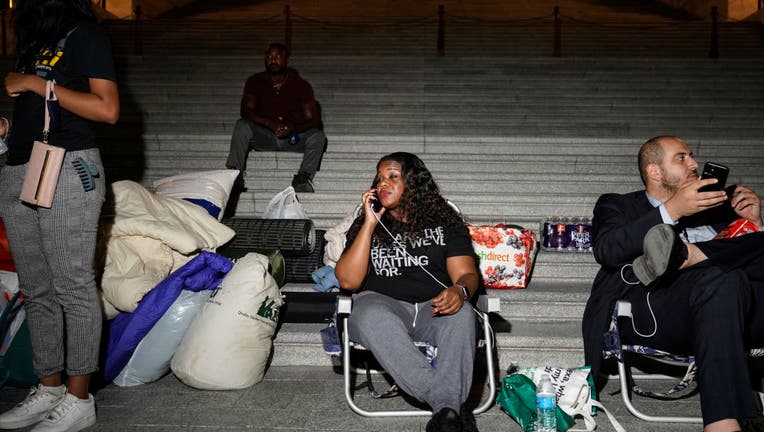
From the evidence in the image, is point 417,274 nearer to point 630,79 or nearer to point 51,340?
point 51,340

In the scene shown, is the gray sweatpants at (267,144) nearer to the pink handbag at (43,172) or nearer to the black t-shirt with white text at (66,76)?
the black t-shirt with white text at (66,76)

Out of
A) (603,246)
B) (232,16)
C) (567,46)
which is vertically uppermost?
(232,16)

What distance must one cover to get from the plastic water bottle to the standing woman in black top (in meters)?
1.78

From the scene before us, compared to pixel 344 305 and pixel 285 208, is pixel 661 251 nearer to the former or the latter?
pixel 344 305

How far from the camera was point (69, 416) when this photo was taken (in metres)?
2.53

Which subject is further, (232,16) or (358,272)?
(232,16)

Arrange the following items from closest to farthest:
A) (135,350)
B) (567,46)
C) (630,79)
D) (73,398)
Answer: (73,398) → (135,350) → (630,79) → (567,46)

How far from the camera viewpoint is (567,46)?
11.0 m

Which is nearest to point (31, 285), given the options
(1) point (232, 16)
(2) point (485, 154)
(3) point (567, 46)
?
(2) point (485, 154)

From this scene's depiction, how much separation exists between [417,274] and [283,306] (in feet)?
3.47

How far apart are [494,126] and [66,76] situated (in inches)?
196

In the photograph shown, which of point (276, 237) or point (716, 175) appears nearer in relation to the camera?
point (716, 175)

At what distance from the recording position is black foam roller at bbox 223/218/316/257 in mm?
4004

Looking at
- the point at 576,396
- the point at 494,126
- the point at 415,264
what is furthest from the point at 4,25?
the point at 576,396
